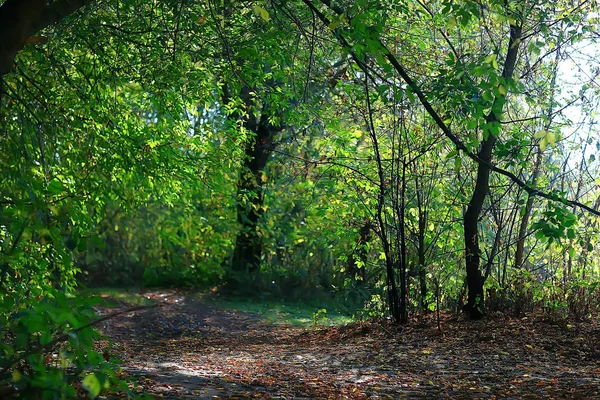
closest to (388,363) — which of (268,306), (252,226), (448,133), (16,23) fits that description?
(448,133)

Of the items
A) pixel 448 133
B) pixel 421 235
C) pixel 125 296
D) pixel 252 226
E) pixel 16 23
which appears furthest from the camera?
pixel 252 226

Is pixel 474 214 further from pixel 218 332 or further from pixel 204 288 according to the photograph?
pixel 204 288

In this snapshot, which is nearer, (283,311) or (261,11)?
(261,11)

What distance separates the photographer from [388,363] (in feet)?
20.7

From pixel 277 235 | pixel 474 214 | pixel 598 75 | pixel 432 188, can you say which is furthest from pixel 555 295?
pixel 277 235

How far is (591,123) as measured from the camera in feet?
26.3

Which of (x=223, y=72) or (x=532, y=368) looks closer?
(x=532, y=368)

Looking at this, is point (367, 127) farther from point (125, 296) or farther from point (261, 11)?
point (125, 296)

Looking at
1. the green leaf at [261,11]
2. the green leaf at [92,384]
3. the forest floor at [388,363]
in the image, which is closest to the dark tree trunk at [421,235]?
the forest floor at [388,363]

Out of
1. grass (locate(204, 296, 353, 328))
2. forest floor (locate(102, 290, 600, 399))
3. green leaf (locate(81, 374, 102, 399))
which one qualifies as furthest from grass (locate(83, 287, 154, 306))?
green leaf (locate(81, 374, 102, 399))

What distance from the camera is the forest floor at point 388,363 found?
499 cm

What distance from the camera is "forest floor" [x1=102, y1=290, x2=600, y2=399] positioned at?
4988mm

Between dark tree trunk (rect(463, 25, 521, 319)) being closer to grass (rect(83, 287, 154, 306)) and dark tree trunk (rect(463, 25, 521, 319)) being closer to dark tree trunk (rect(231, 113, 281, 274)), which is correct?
grass (rect(83, 287, 154, 306))

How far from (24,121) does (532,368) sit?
Answer: 4.74 meters
